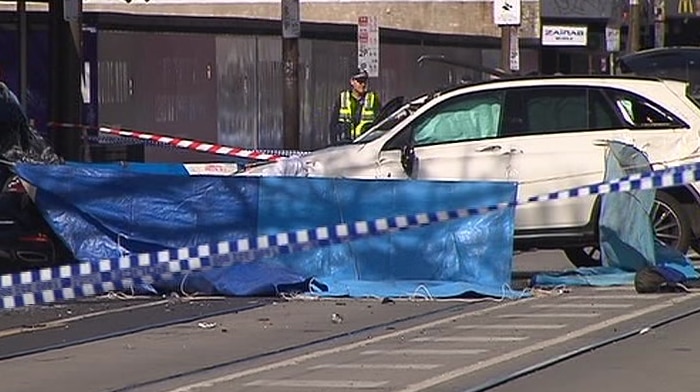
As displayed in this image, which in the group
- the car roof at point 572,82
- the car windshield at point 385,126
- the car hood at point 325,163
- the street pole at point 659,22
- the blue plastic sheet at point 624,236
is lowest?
the blue plastic sheet at point 624,236

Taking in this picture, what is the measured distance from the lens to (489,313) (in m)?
→ 12.6

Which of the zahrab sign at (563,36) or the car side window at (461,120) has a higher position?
the zahrab sign at (563,36)

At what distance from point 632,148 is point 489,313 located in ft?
9.16

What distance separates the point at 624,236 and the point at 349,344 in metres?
4.02

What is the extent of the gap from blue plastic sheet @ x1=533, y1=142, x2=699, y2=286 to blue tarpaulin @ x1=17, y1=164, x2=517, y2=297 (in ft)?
2.97

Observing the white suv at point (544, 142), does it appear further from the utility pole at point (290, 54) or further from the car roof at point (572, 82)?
the utility pole at point (290, 54)

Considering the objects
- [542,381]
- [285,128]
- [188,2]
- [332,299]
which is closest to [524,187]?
[332,299]

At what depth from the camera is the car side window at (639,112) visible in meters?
15.2

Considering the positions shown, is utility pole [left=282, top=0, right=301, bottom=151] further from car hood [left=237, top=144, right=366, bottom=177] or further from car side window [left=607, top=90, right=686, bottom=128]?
car side window [left=607, top=90, right=686, bottom=128]

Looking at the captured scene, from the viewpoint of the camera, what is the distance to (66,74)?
20.8 meters

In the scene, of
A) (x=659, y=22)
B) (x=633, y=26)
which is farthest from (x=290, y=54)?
(x=659, y=22)

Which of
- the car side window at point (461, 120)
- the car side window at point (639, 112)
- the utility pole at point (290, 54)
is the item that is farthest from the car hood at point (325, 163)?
the utility pole at point (290, 54)

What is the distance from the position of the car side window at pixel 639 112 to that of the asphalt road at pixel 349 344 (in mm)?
1991

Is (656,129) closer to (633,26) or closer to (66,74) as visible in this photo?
(66,74)
